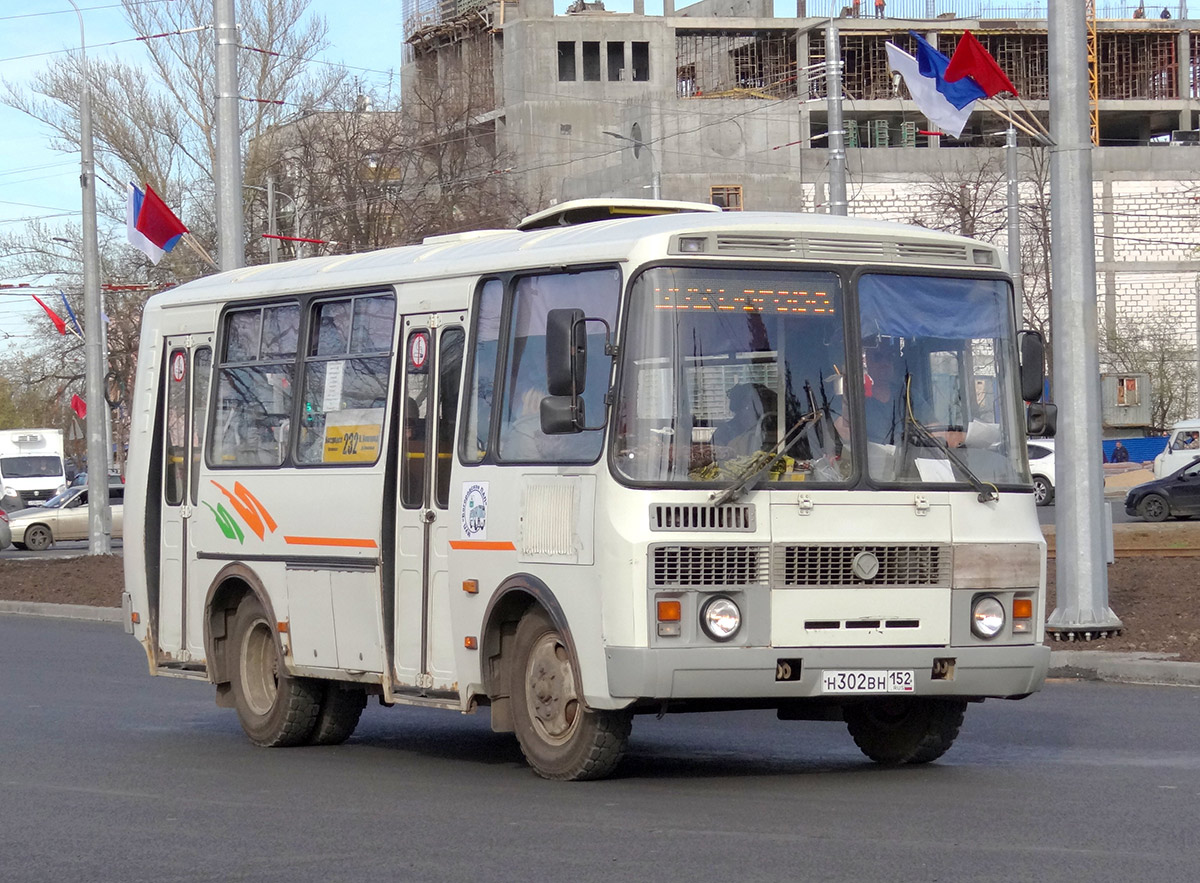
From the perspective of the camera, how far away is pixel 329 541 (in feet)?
37.7

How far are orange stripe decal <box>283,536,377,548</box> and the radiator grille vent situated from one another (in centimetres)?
239

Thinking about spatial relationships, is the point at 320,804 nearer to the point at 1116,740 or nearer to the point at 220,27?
the point at 1116,740

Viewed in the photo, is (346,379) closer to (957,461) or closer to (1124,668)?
(957,461)

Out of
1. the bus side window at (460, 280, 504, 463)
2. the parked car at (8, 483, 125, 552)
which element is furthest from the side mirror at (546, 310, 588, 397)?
the parked car at (8, 483, 125, 552)

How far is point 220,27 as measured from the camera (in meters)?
22.7

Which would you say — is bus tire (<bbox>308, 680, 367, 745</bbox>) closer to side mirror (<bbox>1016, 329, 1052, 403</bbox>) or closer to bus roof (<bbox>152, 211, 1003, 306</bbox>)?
bus roof (<bbox>152, 211, 1003, 306</bbox>)

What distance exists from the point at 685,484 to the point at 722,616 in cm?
63

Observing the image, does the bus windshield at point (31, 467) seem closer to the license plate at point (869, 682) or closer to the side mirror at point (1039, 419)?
the side mirror at point (1039, 419)

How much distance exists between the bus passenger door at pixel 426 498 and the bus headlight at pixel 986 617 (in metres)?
2.69

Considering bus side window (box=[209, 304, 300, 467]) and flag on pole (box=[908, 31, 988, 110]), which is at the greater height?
flag on pole (box=[908, 31, 988, 110])

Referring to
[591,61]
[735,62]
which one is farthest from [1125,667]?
[735,62]

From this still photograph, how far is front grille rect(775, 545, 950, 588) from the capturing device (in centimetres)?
941

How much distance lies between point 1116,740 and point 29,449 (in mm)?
53392

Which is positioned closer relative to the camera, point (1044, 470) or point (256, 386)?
point (256, 386)
